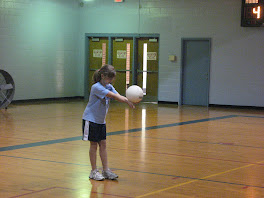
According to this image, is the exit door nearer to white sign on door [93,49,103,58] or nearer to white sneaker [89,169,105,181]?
white sign on door [93,49,103,58]

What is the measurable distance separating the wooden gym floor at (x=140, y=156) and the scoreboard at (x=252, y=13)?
3365 mm

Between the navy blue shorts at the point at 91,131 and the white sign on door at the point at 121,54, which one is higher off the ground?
the white sign on door at the point at 121,54

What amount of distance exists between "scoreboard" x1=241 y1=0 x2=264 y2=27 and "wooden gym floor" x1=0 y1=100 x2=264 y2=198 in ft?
11.0

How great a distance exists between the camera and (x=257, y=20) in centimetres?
1583

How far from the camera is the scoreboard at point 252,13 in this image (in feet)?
51.3

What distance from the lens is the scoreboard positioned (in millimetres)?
15648

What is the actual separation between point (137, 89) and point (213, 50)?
11.2 metres

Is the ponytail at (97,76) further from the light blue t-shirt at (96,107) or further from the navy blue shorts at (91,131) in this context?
the navy blue shorts at (91,131)

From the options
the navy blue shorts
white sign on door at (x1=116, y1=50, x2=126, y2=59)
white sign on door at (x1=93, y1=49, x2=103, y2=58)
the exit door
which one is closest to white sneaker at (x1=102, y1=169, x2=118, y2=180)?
the navy blue shorts

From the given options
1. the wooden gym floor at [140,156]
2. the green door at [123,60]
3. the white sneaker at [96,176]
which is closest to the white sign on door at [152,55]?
the green door at [123,60]

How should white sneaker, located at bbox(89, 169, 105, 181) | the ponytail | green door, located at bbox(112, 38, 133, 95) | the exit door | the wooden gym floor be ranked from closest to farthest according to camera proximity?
the wooden gym floor < white sneaker, located at bbox(89, 169, 105, 181) < the ponytail < the exit door < green door, located at bbox(112, 38, 133, 95)

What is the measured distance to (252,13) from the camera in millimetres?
15977

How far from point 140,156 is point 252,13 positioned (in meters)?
9.59

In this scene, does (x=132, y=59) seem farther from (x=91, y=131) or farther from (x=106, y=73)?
(x=91, y=131)
